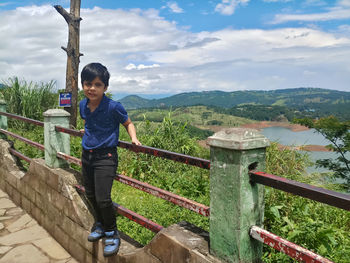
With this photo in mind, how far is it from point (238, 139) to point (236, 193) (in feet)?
1.03

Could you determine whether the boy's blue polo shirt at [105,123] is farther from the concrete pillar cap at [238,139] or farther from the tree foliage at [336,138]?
the tree foliage at [336,138]

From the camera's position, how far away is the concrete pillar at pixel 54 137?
12.1 ft

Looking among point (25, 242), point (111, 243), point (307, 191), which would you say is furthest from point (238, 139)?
point (25, 242)

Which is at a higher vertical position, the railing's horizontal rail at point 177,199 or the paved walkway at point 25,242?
the railing's horizontal rail at point 177,199

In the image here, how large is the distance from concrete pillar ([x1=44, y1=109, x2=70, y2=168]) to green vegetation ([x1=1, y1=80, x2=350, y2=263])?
3.89 feet

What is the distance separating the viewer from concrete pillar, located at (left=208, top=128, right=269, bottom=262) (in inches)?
67.1

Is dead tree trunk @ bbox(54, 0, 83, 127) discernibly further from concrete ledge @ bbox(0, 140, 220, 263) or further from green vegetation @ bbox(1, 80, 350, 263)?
concrete ledge @ bbox(0, 140, 220, 263)

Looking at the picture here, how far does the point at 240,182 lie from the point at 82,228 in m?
2.06

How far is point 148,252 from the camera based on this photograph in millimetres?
2299

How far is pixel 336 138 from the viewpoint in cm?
2200

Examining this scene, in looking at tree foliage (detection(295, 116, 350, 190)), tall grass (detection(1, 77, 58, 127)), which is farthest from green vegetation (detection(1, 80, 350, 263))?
tree foliage (detection(295, 116, 350, 190))

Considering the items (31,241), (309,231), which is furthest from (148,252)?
(31,241)

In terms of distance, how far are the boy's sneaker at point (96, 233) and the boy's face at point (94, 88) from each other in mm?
1231

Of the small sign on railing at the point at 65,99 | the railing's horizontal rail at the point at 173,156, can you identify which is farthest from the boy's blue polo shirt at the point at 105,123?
the small sign on railing at the point at 65,99
